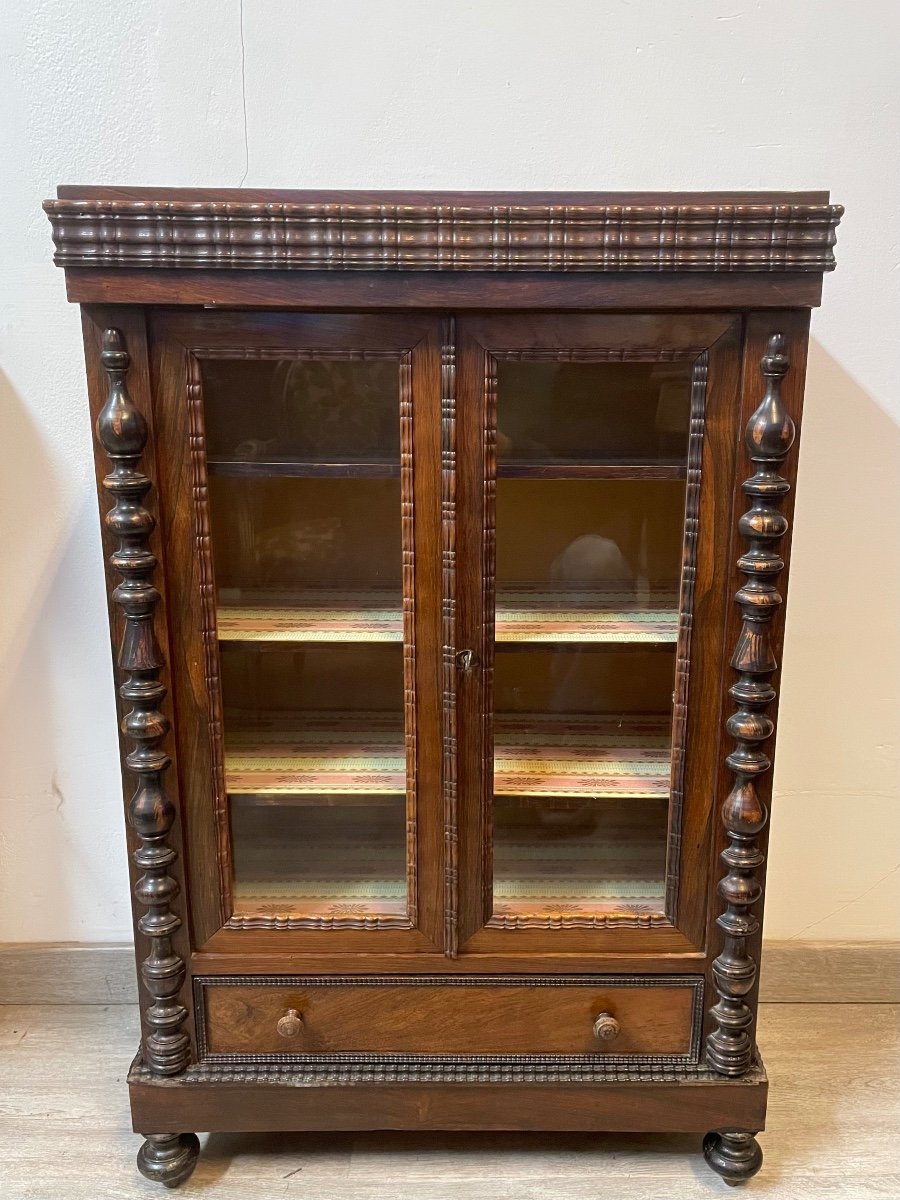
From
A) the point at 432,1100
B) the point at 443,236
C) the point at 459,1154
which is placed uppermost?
the point at 443,236

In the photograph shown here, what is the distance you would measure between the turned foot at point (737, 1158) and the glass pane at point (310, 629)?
491mm

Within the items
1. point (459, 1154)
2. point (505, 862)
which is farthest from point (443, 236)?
point (459, 1154)

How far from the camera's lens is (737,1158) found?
1.09 metres

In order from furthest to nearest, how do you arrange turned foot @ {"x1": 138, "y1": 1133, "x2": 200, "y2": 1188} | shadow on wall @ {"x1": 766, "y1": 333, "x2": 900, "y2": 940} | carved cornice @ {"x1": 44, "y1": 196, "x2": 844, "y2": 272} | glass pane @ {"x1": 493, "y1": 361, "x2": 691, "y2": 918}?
shadow on wall @ {"x1": 766, "y1": 333, "x2": 900, "y2": 940}, turned foot @ {"x1": 138, "y1": 1133, "x2": 200, "y2": 1188}, glass pane @ {"x1": 493, "y1": 361, "x2": 691, "y2": 918}, carved cornice @ {"x1": 44, "y1": 196, "x2": 844, "y2": 272}

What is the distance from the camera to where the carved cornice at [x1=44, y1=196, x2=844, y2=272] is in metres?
0.86

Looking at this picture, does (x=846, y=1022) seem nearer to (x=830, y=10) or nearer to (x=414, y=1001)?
(x=414, y=1001)

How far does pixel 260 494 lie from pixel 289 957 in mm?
547

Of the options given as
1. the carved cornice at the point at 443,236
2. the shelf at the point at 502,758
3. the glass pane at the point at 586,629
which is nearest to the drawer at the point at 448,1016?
the glass pane at the point at 586,629

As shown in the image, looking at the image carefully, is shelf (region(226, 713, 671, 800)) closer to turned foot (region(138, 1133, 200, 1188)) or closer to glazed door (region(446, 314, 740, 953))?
glazed door (region(446, 314, 740, 953))

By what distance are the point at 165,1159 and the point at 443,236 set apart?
111 centimetres

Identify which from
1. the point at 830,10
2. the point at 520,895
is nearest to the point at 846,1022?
the point at 520,895

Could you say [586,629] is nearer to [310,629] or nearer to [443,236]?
[310,629]

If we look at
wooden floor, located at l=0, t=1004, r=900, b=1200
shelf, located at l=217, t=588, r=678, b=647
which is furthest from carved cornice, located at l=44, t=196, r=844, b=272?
wooden floor, located at l=0, t=1004, r=900, b=1200

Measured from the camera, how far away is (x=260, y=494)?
1016 mm
